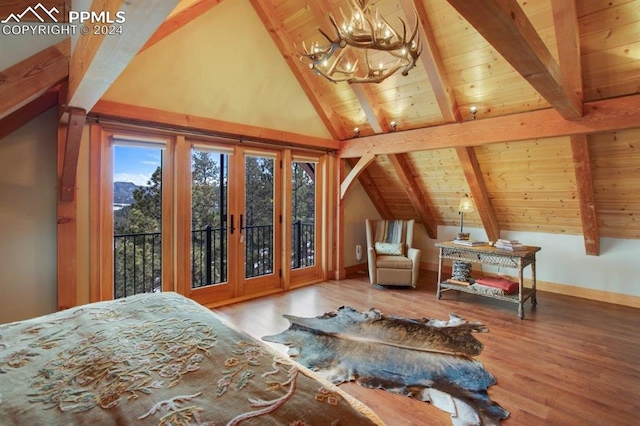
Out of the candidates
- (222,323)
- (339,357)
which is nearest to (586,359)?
(339,357)

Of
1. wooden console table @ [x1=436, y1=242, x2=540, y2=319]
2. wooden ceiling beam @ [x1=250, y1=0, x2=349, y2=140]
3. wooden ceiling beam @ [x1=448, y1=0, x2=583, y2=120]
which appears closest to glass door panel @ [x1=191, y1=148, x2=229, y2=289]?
wooden ceiling beam @ [x1=250, y1=0, x2=349, y2=140]

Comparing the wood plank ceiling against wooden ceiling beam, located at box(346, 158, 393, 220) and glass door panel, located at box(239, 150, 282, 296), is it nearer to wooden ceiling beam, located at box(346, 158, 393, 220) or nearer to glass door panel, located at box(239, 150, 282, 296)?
wooden ceiling beam, located at box(346, 158, 393, 220)

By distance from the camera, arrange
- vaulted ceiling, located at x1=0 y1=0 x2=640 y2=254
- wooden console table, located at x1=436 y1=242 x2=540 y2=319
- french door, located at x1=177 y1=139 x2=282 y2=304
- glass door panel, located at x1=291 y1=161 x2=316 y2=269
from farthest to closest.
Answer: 1. glass door panel, located at x1=291 y1=161 x2=316 y2=269
2. french door, located at x1=177 y1=139 x2=282 y2=304
3. wooden console table, located at x1=436 y1=242 x2=540 y2=319
4. vaulted ceiling, located at x1=0 y1=0 x2=640 y2=254

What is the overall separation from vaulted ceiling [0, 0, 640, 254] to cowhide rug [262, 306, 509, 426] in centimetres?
215

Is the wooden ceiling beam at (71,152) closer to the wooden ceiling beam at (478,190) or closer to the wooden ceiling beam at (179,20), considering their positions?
the wooden ceiling beam at (179,20)

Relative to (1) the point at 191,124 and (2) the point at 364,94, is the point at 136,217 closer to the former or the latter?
(1) the point at 191,124

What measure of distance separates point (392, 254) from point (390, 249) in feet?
0.29

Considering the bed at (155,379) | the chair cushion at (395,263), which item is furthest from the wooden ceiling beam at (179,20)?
the chair cushion at (395,263)

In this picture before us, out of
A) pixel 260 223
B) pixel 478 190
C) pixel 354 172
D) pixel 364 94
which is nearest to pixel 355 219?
pixel 354 172

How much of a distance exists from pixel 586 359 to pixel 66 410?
3.65 m

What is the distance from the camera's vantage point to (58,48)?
2061 millimetres

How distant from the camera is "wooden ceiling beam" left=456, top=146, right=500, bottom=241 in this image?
4207 millimetres

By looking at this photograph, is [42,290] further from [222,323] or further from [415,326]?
[415,326]

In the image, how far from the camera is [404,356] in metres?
2.79
